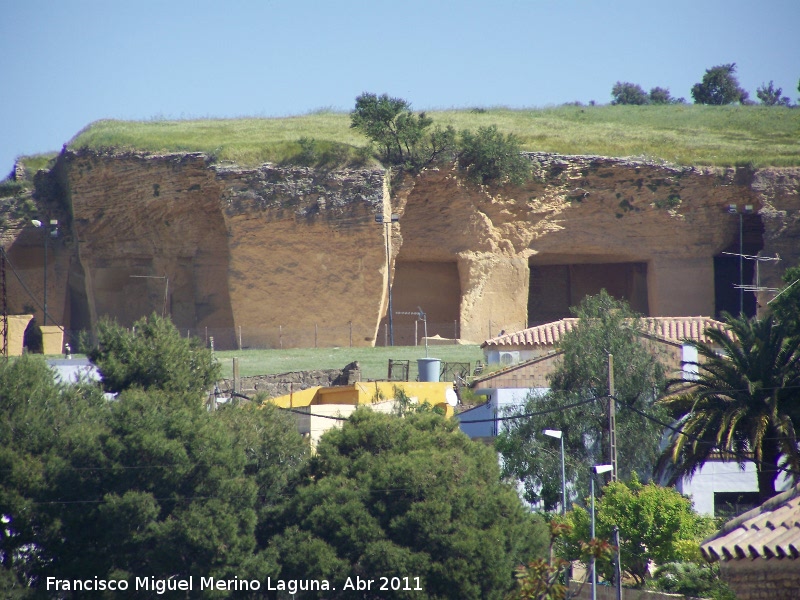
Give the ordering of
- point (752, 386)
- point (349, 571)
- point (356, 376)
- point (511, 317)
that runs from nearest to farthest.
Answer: point (349, 571) < point (752, 386) < point (356, 376) < point (511, 317)

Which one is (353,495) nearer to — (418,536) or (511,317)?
(418,536)

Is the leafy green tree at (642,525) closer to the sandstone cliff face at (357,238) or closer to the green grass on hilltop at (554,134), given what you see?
the sandstone cliff face at (357,238)

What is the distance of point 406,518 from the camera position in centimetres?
1881

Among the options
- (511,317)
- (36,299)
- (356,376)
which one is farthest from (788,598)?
(36,299)

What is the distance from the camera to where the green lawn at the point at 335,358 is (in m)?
33.4

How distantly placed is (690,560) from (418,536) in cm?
462

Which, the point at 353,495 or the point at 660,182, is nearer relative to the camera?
the point at 353,495

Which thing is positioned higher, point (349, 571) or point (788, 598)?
point (788, 598)

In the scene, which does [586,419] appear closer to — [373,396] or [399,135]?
[373,396]

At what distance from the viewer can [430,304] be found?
44.0 meters

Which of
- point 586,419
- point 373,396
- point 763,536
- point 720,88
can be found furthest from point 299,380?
point 720,88

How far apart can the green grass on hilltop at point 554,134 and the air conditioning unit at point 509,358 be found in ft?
39.3

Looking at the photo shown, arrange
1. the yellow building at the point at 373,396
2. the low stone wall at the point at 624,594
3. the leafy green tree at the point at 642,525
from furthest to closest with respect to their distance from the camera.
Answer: the yellow building at the point at 373,396 < the leafy green tree at the point at 642,525 < the low stone wall at the point at 624,594

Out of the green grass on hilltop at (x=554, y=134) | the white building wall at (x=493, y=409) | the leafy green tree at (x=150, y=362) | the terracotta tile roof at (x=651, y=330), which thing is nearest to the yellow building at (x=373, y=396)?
the white building wall at (x=493, y=409)
